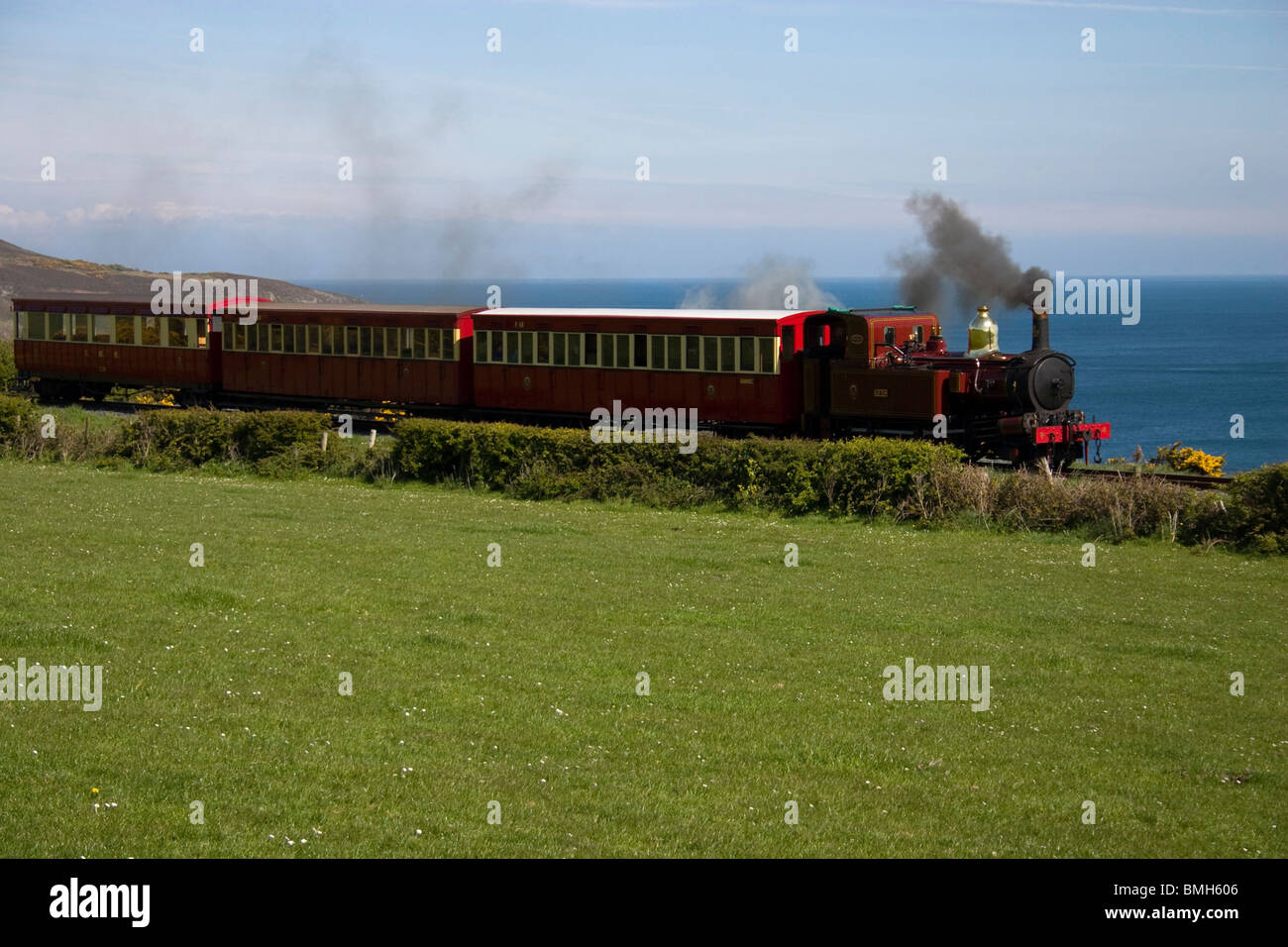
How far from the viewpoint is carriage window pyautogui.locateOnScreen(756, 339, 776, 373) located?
26.1 metres

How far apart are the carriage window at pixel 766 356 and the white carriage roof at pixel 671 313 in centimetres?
50

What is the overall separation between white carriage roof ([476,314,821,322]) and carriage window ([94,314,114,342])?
13162 millimetres

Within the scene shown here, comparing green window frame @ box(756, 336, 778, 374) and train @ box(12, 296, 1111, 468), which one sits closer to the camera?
train @ box(12, 296, 1111, 468)

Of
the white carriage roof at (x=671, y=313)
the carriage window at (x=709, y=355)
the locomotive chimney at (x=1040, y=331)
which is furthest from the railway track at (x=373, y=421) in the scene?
the carriage window at (x=709, y=355)

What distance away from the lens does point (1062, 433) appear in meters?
24.6

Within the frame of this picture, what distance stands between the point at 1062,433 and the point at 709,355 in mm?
7299

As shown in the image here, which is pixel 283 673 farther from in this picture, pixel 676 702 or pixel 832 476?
pixel 832 476

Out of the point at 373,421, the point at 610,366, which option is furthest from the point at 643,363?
the point at 373,421

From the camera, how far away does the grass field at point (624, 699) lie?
738 centimetres

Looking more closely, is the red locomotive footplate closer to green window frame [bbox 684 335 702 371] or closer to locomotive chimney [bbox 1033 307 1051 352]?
locomotive chimney [bbox 1033 307 1051 352]

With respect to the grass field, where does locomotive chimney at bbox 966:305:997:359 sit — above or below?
above

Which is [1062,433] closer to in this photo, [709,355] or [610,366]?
[709,355]

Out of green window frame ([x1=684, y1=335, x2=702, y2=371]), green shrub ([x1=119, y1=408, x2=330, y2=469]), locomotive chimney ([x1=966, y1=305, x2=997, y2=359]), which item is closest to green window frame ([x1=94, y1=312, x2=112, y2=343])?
green shrub ([x1=119, y1=408, x2=330, y2=469])
